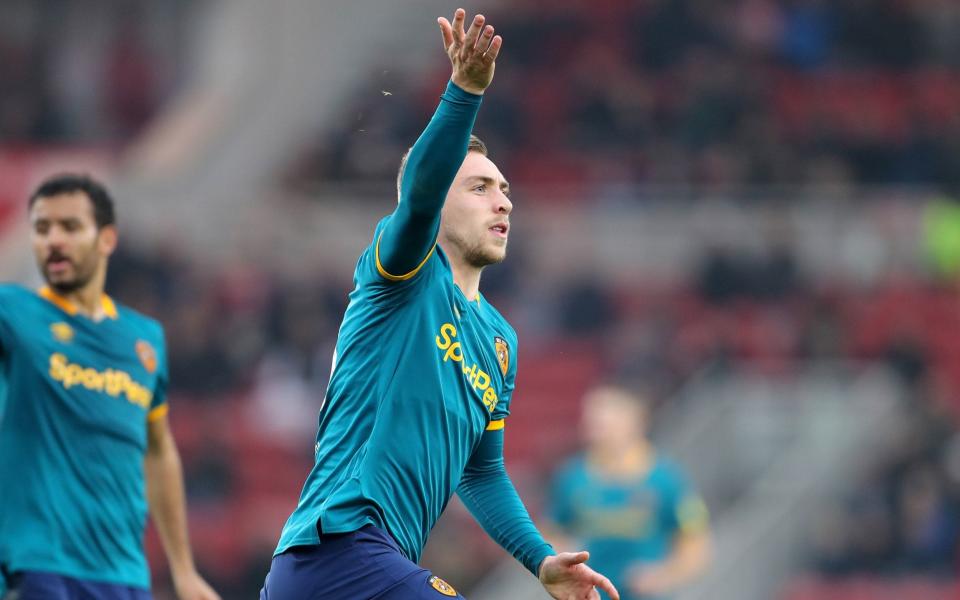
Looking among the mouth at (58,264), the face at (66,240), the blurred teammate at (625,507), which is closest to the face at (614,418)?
the blurred teammate at (625,507)

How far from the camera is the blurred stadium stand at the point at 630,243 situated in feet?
49.5

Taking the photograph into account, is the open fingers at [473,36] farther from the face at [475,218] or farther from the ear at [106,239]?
the ear at [106,239]

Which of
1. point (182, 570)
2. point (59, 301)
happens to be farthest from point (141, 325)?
point (182, 570)

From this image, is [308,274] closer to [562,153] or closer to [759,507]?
[562,153]

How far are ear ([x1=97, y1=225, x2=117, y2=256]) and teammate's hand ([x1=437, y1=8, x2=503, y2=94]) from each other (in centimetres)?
258

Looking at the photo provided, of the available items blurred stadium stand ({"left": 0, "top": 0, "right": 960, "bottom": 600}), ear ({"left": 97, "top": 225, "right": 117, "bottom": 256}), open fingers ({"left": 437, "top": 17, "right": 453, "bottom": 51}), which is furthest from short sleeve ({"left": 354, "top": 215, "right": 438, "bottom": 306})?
blurred stadium stand ({"left": 0, "top": 0, "right": 960, "bottom": 600})

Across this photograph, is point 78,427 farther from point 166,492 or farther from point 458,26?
point 458,26

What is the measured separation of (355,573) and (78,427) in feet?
6.93

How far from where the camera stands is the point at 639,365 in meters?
16.2

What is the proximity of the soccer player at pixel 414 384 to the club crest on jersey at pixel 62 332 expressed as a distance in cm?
192

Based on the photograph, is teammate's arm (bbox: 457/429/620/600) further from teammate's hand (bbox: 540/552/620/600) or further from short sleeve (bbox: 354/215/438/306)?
short sleeve (bbox: 354/215/438/306)

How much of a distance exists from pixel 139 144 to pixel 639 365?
935 cm

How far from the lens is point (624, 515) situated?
11023mm

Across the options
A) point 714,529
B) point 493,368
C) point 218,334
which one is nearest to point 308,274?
point 218,334
